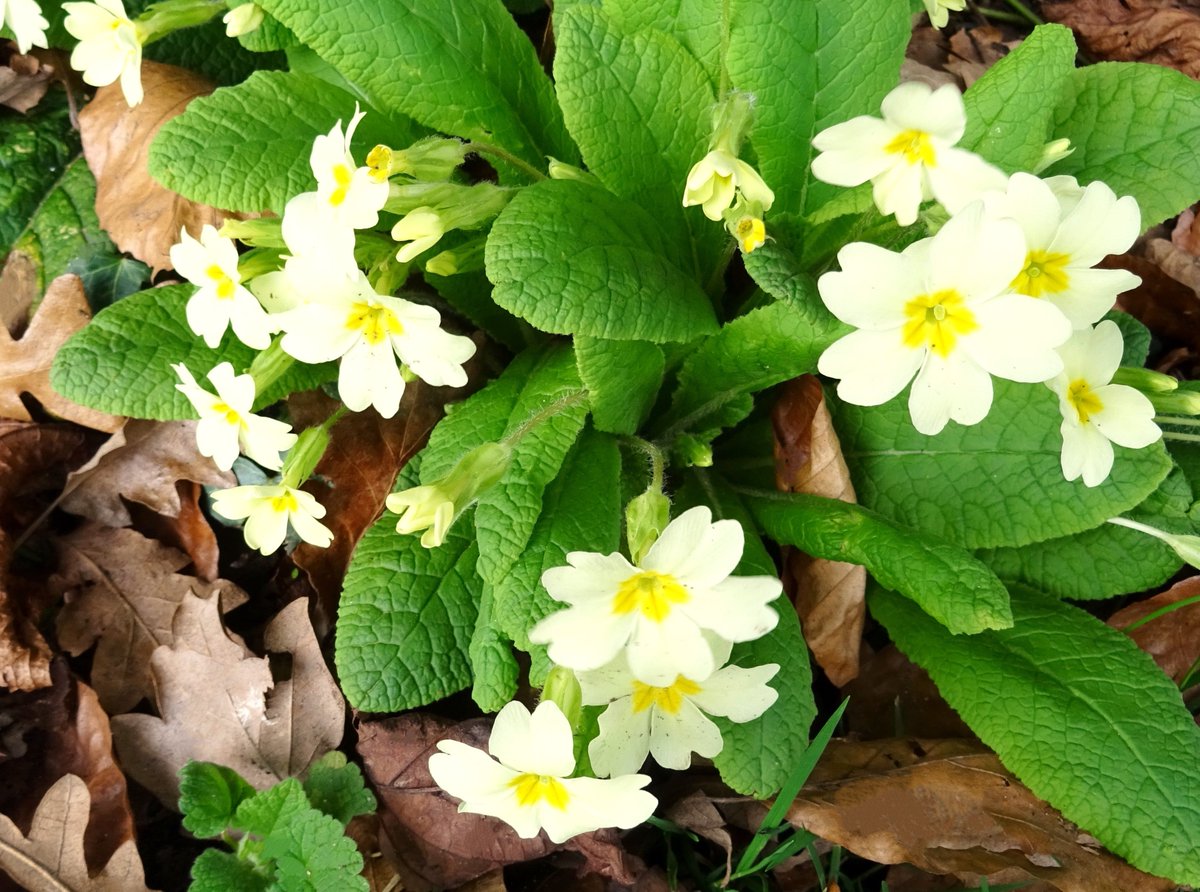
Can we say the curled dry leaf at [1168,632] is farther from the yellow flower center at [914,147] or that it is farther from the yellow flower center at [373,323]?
the yellow flower center at [373,323]

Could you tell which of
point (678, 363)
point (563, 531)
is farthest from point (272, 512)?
point (678, 363)

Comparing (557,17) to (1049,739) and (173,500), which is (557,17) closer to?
(173,500)

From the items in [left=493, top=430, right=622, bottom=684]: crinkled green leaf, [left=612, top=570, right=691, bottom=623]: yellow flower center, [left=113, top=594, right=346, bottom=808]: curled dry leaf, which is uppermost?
[left=612, top=570, right=691, bottom=623]: yellow flower center

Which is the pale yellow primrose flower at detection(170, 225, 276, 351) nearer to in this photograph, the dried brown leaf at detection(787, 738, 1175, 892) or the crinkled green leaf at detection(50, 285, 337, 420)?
the crinkled green leaf at detection(50, 285, 337, 420)

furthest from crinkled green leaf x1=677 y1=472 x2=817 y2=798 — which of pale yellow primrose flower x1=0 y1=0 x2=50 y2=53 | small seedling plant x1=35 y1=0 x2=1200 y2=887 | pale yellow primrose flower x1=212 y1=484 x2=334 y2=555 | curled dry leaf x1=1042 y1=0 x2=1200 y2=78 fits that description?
curled dry leaf x1=1042 y1=0 x2=1200 y2=78

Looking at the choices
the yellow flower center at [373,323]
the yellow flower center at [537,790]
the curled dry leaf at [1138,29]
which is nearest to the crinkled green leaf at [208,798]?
the yellow flower center at [537,790]

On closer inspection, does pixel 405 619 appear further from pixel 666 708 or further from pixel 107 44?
pixel 107 44
